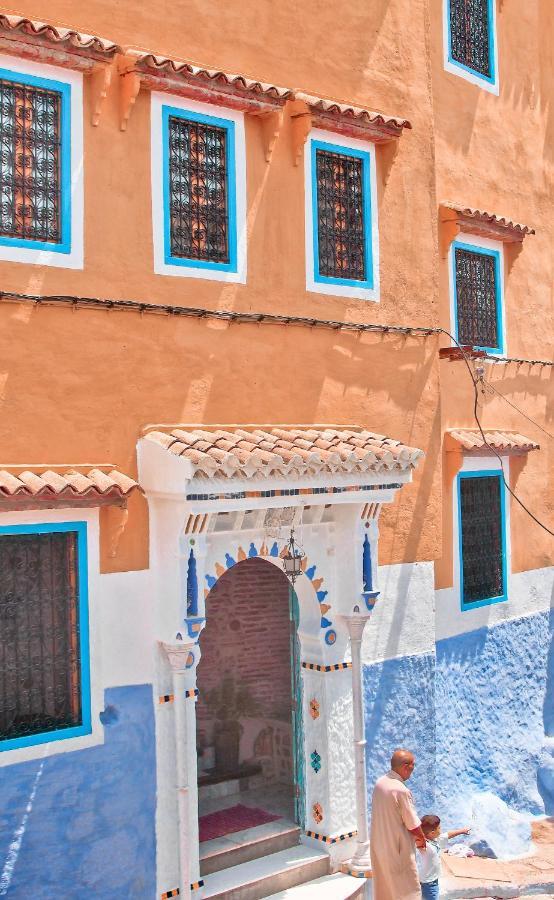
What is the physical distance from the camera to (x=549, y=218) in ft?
42.5

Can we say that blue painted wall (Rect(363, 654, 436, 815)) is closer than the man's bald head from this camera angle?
No

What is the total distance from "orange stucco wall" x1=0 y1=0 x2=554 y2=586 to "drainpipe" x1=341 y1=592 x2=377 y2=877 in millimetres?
1070

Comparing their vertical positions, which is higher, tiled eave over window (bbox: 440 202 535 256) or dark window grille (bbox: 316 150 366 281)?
tiled eave over window (bbox: 440 202 535 256)

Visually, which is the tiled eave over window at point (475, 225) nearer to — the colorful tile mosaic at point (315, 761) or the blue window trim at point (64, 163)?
the blue window trim at point (64, 163)

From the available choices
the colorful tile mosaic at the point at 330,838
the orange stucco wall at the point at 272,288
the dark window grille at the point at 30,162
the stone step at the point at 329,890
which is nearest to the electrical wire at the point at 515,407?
the orange stucco wall at the point at 272,288

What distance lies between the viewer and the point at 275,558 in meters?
8.47

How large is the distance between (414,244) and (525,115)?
3.80 m

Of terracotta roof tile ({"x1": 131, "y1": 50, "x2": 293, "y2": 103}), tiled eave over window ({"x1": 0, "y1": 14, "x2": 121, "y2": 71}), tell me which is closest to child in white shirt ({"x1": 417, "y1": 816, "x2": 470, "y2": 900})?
terracotta roof tile ({"x1": 131, "y1": 50, "x2": 293, "y2": 103})

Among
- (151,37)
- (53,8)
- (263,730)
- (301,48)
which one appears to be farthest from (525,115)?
(263,730)

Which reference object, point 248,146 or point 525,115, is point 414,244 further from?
point 525,115

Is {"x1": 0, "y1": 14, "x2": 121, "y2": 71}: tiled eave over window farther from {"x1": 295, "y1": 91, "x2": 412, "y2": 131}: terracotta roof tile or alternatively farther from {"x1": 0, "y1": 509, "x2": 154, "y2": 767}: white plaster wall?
{"x1": 0, "y1": 509, "x2": 154, "y2": 767}: white plaster wall

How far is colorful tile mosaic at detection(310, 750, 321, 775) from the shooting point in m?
8.66

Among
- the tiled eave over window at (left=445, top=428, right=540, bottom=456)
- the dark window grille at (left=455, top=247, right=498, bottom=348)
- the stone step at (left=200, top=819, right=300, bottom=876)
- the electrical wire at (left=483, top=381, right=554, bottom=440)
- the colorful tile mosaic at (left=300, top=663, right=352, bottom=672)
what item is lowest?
the stone step at (left=200, top=819, right=300, bottom=876)

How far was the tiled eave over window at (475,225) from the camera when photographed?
35.6ft
